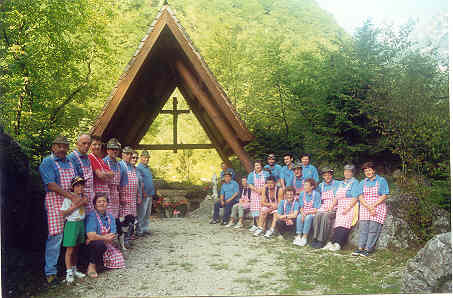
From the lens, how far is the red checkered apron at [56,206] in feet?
12.4

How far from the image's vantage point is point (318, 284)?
4.13m

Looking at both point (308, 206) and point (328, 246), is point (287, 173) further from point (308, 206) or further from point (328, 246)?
point (328, 246)

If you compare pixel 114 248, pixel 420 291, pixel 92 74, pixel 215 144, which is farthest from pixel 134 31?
pixel 420 291

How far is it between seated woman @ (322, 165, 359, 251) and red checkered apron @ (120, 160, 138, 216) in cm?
268

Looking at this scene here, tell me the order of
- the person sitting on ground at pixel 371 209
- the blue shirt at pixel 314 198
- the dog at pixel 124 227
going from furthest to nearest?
the blue shirt at pixel 314 198 → the dog at pixel 124 227 → the person sitting on ground at pixel 371 209

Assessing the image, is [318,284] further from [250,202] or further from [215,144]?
[215,144]

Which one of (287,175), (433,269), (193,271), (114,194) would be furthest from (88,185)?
(433,269)

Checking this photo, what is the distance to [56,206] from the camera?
3818 mm

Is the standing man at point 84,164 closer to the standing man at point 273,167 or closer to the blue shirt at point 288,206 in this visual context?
the blue shirt at point 288,206

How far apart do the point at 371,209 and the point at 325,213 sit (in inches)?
24.1

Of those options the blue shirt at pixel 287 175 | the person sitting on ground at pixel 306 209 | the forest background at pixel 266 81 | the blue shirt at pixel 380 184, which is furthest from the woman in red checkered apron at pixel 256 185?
the blue shirt at pixel 380 184

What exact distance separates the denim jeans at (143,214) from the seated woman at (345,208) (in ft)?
8.99

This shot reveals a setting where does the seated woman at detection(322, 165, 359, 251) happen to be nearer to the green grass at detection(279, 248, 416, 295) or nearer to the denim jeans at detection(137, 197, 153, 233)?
the green grass at detection(279, 248, 416, 295)

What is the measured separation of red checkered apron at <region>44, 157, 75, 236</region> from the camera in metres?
3.78
